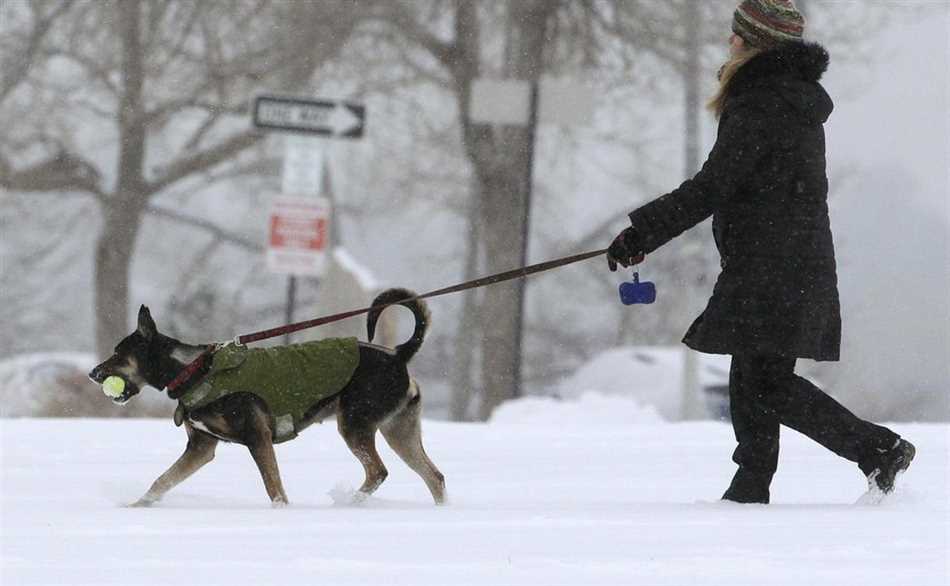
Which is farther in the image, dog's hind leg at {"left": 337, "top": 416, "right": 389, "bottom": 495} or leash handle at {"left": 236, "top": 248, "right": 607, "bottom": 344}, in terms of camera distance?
dog's hind leg at {"left": 337, "top": 416, "right": 389, "bottom": 495}

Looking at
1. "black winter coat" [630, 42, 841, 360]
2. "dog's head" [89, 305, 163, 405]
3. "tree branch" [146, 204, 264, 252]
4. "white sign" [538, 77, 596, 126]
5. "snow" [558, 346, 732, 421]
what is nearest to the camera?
"black winter coat" [630, 42, 841, 360]

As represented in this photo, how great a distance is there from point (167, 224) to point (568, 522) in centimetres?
2261

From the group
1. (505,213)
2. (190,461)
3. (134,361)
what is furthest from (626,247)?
(505,213)

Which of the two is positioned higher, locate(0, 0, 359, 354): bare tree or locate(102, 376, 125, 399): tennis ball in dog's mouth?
locate(0, 0, 359, 354): bare tree

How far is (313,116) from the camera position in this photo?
12391 mm

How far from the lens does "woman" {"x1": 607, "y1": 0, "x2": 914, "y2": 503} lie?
15.8 ft

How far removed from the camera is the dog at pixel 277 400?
528 cm

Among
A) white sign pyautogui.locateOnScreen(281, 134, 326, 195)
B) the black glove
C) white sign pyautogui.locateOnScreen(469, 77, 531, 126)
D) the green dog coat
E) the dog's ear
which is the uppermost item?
white sign pyautogui.locateOnScreen(469, 77, 531, 126)

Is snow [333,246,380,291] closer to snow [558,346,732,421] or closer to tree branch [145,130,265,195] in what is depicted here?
snow [558,346,732,421]

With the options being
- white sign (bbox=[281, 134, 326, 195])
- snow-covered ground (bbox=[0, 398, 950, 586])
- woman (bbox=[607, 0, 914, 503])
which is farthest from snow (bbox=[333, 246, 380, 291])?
woman (bbox=[607, 0, 914, 503])

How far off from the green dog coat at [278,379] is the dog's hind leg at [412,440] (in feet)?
1.14

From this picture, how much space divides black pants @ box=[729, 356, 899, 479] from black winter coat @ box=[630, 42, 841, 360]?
129 millimetres

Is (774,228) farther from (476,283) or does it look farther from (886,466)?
(476,283)

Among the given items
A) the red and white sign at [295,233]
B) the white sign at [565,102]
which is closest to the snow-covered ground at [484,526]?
the red and white sign at [295,233]
